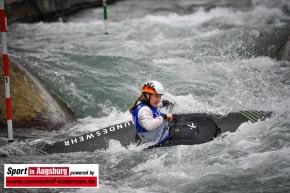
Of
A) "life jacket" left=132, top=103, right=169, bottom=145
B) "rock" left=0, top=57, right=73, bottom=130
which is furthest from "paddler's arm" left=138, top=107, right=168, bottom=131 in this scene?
"rock" left=0, top=57, right=73, bottom=130

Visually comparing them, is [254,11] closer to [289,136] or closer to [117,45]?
[117,45]

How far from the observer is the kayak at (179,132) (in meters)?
6.91

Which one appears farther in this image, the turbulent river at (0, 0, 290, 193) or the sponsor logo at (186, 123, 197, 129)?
the sponsor logo at (186, 123, 197, 129)

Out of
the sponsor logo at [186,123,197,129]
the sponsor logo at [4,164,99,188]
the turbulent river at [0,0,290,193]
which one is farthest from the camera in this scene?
the sponsor logo at [186,123,197,129]

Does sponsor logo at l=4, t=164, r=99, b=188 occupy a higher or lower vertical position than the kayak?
lower

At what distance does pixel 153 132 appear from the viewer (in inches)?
262

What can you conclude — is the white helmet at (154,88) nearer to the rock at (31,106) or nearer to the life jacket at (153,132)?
the life jacket at (153,132)

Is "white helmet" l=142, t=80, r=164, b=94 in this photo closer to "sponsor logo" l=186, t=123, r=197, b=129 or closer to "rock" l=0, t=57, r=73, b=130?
"sponsor logo" l=186, t=123, r=197, b=129

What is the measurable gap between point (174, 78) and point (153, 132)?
133 inches

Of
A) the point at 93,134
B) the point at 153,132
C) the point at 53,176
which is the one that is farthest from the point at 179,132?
the point at 53,176

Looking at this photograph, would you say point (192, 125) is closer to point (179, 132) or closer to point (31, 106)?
point (179, 132)

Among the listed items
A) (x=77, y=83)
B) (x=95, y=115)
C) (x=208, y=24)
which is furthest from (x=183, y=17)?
(x=95, y=115)

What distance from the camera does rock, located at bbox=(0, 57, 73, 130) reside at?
7.87 meters

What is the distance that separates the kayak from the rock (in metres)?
1.00
